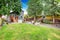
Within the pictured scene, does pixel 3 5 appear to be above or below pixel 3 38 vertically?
above

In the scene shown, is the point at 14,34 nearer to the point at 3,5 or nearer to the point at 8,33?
the point at 8,33

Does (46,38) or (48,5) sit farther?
(48,5)

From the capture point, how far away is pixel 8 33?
26.3ft

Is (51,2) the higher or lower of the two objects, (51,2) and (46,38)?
the higher

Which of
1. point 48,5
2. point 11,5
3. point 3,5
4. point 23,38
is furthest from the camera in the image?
point 48,5

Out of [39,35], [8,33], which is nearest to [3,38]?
[8,33]

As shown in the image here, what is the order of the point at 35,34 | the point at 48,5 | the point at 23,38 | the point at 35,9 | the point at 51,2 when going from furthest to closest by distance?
1. the point at 35,9
2. the point at 48,5
3. the point at 51,2
4. the point at 35,34
5. the point at 23,38

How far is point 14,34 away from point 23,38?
30.9 inches

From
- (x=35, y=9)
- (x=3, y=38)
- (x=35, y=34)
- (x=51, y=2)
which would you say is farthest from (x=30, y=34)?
(x=35, y=9)

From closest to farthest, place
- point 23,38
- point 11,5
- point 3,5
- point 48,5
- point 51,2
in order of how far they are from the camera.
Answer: point 23,38 → point 3,5 → point 11,5 → point 51,2 → point 48,5

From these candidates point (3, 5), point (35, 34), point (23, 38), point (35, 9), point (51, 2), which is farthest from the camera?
point (35, 9)

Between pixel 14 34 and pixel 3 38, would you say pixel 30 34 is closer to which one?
pixel 14 34

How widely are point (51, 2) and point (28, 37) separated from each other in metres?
16.5

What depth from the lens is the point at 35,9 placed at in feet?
109
